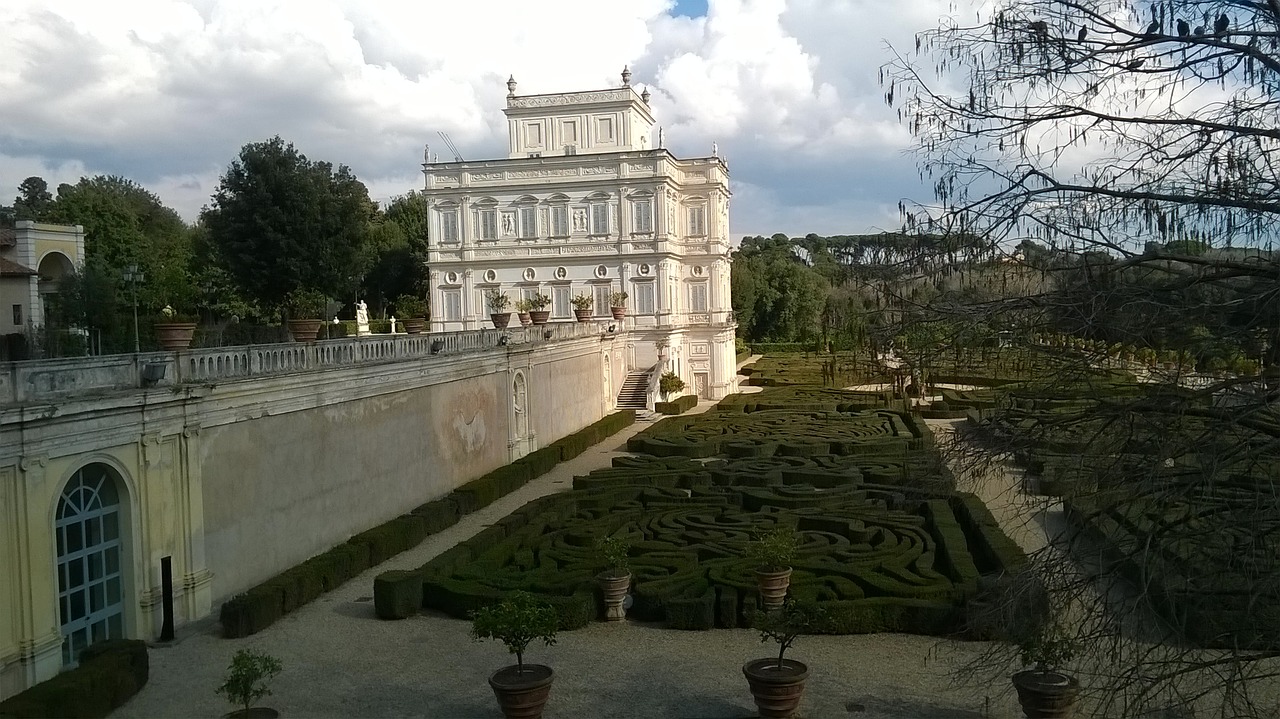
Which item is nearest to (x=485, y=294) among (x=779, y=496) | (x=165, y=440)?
(x=779, y=496)

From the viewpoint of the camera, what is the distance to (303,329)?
17891 mm

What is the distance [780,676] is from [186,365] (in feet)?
29.9

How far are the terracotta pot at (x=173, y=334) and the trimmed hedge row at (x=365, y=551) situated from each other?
3.55 metres

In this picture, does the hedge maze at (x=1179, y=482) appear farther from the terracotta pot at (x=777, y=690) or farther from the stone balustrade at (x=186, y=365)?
the stone balustrade at (x=186, y=365)

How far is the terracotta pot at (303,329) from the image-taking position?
17.8 meters

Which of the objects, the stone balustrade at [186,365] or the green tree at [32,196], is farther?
the green tree at [32,196]

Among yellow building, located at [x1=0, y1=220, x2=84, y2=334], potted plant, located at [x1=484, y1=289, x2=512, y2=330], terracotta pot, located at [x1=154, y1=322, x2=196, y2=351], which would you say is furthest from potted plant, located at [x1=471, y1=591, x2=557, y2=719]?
yellow building, located at [x1=0, y1=220, x2=84, y2=334]

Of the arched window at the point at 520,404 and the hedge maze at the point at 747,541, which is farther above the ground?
the arched window at the point at 520,404

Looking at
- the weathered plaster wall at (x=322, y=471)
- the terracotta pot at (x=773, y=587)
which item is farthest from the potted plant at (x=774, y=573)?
the weathered plaster wall at (x=322, y=471)

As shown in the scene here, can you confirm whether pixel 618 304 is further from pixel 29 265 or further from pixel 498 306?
pixel 29 265

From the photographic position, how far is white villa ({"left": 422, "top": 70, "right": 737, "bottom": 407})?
4478 centimetres

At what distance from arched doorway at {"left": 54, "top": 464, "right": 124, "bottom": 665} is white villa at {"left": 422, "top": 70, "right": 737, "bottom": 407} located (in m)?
30.2

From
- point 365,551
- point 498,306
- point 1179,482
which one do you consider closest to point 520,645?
point 1179,482

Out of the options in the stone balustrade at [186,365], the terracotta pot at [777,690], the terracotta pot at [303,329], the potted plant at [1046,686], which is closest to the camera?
the potted plant at [1046,686]
